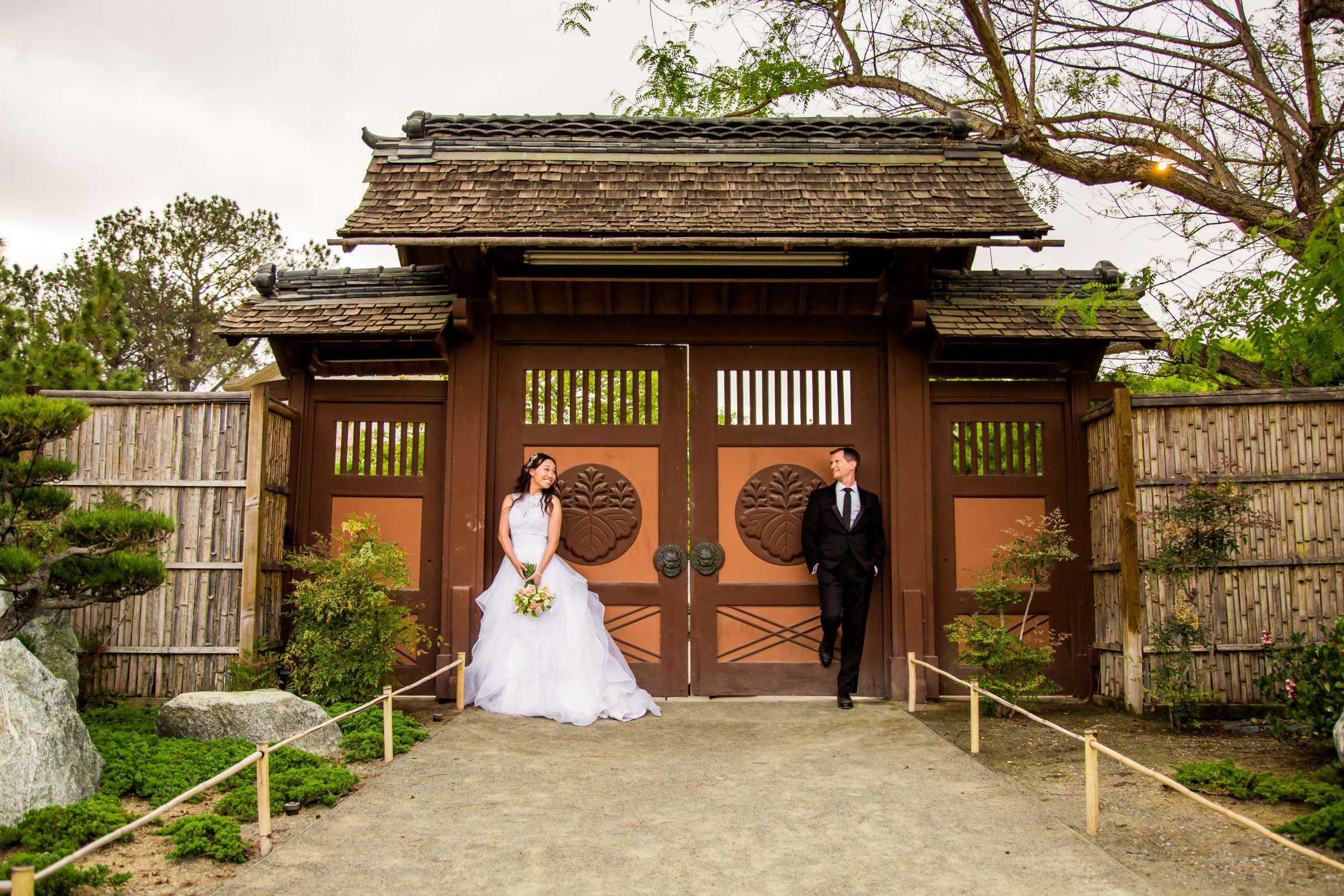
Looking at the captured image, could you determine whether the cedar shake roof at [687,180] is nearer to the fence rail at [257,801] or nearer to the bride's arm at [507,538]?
the bride's arm at [507,538]

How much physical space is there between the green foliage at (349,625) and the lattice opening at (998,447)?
14.6ft

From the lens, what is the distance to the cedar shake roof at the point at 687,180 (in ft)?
23.6

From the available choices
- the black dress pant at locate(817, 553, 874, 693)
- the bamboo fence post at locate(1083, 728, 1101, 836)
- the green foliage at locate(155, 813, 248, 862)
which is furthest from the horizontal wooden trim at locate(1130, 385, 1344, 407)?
the green foliage at locate(155, 813, 248, 862)

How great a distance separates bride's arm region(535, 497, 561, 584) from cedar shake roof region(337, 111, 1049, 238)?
2.06 metres

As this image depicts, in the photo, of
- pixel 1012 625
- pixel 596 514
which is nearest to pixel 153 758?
pixel 596 514

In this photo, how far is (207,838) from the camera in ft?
13.1

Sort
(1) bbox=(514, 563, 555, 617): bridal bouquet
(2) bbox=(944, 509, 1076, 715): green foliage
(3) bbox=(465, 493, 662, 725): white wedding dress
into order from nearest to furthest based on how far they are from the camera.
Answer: (2) bbox=(944, 509, 1076, 715): green foliage, (3) bbox=(465, 493, 662, 725): white wedding dress, (1) bbox=(514, 563, 555, 617): bridal bouquet

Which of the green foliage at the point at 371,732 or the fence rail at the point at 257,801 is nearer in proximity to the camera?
the fence rail at the point at 257,801

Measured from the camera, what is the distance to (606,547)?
7.88 metres

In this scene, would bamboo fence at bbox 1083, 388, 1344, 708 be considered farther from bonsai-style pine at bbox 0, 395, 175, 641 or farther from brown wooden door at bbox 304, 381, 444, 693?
bonsai-style pine at bbox 0, 395, 175, 641

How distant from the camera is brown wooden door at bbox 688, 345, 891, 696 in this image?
7793mm

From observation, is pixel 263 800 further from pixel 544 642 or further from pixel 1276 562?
pixel 1276 562

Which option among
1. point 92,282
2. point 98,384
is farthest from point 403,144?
point 92,282

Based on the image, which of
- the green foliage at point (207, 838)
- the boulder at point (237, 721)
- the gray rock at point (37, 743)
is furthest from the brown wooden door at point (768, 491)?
the gray rock at point (37, 743)
